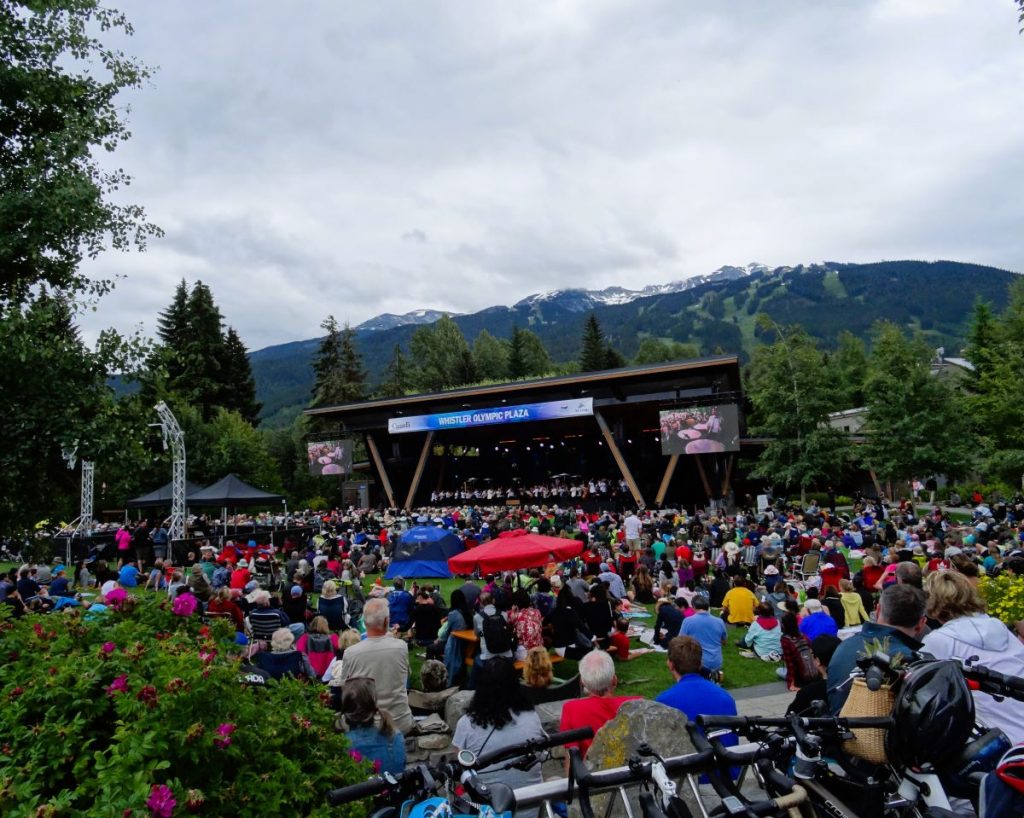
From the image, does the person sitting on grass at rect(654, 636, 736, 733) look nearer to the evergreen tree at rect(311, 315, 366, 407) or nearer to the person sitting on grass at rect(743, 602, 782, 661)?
the person sitting on grass at rect(743, 602, 782, 661)

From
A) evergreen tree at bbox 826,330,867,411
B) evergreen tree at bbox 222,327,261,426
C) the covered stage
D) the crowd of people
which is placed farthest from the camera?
evergreen tree at bbox 222,327,261,426

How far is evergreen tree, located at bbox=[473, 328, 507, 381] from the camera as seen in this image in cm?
8175

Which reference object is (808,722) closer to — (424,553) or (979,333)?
(424,553)

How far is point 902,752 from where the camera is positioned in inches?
96.2

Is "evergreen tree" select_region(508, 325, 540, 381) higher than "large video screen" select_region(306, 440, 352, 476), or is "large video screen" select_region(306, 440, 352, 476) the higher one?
"evergreen tree" select_region(508, 325, 540, 381)

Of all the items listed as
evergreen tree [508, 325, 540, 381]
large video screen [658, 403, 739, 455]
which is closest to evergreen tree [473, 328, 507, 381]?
evergreen tree [508, 325, 540, 381]

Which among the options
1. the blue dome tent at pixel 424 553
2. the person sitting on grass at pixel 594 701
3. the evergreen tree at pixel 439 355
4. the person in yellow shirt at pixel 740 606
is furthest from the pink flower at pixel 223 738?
the evergreen tree at pixel 439 355

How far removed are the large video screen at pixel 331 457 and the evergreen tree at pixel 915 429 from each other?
86.9 ft

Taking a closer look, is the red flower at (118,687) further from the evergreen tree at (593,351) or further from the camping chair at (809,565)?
the evergreen tree at (593,351)

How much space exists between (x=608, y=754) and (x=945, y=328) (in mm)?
209931

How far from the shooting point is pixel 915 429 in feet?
97.1

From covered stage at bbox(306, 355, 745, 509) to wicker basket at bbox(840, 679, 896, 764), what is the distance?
26258 mm

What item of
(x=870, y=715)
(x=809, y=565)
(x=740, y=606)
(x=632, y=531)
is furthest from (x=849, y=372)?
(x=870, y=715)

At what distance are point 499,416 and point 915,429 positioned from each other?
19232mm
